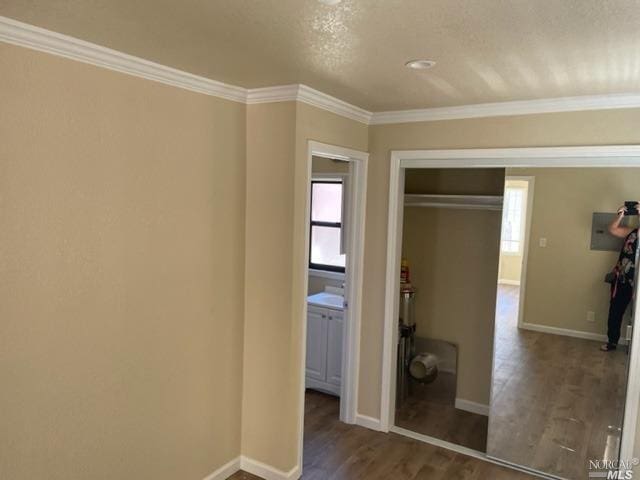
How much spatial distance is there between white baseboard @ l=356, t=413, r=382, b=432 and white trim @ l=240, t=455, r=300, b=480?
848 mm

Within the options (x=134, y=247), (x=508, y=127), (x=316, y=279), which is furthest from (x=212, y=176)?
(x=316, y=279)

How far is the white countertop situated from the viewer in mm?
4199

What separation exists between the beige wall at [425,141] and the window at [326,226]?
1.02 m

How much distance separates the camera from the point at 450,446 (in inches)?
138

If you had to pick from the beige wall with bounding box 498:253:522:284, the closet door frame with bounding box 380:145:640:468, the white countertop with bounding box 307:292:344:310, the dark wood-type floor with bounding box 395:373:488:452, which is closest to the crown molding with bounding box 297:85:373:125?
the closet door frame with bounding box 380:145:640:468

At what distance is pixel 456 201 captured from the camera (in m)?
3.77

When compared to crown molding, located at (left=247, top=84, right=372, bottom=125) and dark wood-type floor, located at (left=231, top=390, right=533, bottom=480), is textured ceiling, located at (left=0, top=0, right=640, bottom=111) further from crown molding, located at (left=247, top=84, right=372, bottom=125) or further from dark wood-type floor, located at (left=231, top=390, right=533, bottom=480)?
dark wood-type floor, located at (left=231, top=390, right=533, bottom=480)

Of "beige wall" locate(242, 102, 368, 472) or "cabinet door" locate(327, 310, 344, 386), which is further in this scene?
"cabinet door" locate(327, 310, 344, 386)

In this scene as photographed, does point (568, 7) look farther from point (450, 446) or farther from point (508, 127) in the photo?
point (450, 446)

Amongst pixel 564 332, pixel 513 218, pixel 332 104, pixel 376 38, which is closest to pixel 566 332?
pixel 564 332

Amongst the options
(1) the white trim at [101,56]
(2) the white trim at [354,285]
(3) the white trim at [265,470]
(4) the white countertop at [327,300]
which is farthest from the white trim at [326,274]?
(1) the white trim at [101,56]

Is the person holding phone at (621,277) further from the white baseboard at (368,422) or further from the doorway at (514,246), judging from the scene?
the white baseboard at (368,422)

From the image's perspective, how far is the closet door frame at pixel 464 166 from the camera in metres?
2.82

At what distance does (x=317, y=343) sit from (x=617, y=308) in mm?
2352
